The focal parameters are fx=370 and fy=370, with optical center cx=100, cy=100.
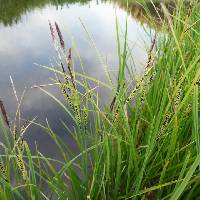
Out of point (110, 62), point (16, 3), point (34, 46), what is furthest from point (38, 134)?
point (16, 3)

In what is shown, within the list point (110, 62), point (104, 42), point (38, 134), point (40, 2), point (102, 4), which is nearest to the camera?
point (38, 134)

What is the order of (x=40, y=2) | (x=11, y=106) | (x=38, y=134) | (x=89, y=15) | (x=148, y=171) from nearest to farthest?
(x=148, y=171) < (x=38, y=134) < (x=11, y=106) < (x=89, y=15) < (x=40, y=2)

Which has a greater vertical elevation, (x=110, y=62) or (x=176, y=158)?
(x=176, y=158)

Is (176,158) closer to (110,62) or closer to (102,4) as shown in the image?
(110,62)

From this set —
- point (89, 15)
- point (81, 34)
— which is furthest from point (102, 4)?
point (81, 34)

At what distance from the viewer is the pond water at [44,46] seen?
3936mm

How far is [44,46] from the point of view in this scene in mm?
6293

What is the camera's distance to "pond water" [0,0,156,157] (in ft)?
12.9

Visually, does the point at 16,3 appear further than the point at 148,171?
Yes

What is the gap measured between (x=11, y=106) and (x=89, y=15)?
560cm

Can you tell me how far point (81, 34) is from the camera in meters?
7.25

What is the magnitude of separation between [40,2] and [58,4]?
59cm

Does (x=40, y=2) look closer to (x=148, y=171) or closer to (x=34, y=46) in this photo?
(x=34, y=46)

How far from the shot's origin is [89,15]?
9219 mm
